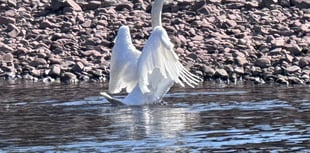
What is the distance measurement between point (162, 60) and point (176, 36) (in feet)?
26.3

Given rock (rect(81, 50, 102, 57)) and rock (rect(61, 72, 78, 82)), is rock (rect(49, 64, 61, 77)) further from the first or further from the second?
rock (rect(81, 50, 102, 57))

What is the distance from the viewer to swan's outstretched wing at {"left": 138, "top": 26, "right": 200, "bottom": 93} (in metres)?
17.6

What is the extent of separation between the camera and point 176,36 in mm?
25750

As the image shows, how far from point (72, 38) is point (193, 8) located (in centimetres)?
353

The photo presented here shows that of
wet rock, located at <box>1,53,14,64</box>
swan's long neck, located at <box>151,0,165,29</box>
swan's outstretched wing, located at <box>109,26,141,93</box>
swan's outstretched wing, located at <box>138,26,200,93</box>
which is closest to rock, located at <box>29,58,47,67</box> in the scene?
wet rock, located at <box>1,53,14,64</box>

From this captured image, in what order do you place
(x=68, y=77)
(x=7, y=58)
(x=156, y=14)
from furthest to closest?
(x=7, y=58) < (x=68, y=77) < (x=156, y=14)

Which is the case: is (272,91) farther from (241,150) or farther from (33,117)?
(241,150)

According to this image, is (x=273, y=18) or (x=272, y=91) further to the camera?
(x=273, y=18)

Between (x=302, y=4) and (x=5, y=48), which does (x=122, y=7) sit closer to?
(x=5, y=48)

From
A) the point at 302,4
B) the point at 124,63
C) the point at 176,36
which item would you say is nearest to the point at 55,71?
the point at 176,36

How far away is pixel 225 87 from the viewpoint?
20703mm

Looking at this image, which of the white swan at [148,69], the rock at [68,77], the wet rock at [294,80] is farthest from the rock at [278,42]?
the white swan at [148,69]

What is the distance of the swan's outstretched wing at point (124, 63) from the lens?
62.5ft

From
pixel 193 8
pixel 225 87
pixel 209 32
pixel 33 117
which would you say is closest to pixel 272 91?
pixel 225 87
